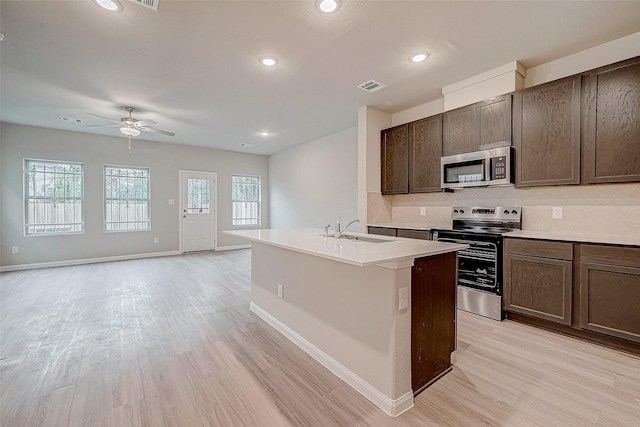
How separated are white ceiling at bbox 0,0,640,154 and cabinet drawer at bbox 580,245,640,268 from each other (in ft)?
6.09

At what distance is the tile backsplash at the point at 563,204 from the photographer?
255 cm

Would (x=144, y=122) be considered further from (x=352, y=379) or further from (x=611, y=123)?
(x=611, y=123)

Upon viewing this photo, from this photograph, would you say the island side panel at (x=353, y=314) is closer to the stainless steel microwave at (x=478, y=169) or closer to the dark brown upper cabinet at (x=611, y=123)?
the stainless steel microwave at (x=478, y=169)

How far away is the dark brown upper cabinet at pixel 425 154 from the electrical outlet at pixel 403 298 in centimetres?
248

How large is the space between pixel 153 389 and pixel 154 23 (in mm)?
2787

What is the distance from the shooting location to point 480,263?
3045 mm

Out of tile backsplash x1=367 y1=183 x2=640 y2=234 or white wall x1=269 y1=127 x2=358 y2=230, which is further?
white wall x1=269 y1=127 x2=358 y2=230

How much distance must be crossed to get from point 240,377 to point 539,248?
2.80m

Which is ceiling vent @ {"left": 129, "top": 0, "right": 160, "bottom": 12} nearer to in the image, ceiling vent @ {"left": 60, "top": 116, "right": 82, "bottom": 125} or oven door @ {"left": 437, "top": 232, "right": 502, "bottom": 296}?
oven door @ {"left": 437, "top": 232, "right": 502, "bottom": 296}

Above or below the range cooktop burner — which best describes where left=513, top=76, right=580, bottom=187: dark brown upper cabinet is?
above

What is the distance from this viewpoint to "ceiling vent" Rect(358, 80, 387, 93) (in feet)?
11.4

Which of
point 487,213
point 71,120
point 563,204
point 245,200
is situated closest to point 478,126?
point 487,213

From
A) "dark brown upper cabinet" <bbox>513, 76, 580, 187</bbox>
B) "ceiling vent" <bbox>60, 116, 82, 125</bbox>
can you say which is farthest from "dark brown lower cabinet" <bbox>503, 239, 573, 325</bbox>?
"ceiling vent" <bbox>60, 116, 82, 125</bbox>

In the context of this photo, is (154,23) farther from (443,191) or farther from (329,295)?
(443,191)
